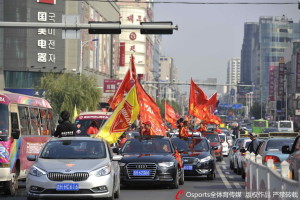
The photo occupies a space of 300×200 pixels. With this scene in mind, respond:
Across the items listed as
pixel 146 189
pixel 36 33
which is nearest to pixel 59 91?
pixel 36 33

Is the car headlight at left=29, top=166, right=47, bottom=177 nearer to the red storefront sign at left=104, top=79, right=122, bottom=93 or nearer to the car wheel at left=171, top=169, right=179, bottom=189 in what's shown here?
the car wheel at left=171, top=169, right=179, bottom=189

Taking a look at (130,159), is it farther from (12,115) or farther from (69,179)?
(69,179)

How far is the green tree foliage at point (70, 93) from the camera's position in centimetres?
7506

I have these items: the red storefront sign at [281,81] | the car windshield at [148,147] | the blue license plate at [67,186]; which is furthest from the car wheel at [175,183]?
the red storefront sign at [281,81]

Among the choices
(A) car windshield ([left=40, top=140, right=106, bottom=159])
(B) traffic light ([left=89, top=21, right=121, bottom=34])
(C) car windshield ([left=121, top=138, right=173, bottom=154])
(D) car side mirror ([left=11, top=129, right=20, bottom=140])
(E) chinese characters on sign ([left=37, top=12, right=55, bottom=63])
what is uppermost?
(E) chinese characters on sign ([left=37, top=12, right=55, bottom=63])

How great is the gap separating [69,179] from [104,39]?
97.4 m

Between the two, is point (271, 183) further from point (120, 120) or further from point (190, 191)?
point (120, 120)

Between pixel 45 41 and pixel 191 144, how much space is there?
208 ft

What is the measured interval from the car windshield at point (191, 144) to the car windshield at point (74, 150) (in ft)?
28.2

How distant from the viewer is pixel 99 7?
357 feet

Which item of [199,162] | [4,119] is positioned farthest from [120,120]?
[4,119]

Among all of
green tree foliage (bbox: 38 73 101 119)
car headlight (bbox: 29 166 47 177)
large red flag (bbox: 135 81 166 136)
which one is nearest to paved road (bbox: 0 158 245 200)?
car headlight (bbox: 29 166 47 177)

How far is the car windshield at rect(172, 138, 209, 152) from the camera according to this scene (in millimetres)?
26062

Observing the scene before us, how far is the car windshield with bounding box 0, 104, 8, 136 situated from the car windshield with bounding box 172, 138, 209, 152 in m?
8.07
